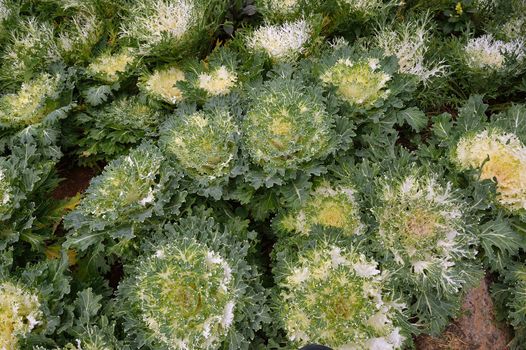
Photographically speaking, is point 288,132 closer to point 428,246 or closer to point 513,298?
point 428,246

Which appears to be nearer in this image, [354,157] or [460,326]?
[460,326]

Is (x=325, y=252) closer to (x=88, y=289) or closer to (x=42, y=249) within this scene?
(x=88, y=289)

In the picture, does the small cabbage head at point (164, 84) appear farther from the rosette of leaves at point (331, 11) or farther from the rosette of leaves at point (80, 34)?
the rosette of leaves at point (331, 11)

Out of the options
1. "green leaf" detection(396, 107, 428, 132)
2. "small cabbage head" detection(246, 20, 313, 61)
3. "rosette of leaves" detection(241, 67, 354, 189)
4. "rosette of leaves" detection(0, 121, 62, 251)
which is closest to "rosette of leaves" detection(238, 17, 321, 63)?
"small cabbage head" detection(246, 20, 313, 61)

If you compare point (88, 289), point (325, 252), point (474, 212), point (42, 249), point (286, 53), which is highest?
point (286, 53)

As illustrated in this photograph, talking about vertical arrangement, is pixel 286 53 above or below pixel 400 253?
above

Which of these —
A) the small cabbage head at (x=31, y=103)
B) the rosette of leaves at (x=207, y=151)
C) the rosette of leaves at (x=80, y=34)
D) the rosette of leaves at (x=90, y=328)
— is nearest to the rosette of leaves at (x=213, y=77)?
the rosette of leaves at (x=207, y=151)

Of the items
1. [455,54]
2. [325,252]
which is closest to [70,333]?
[325,252]
